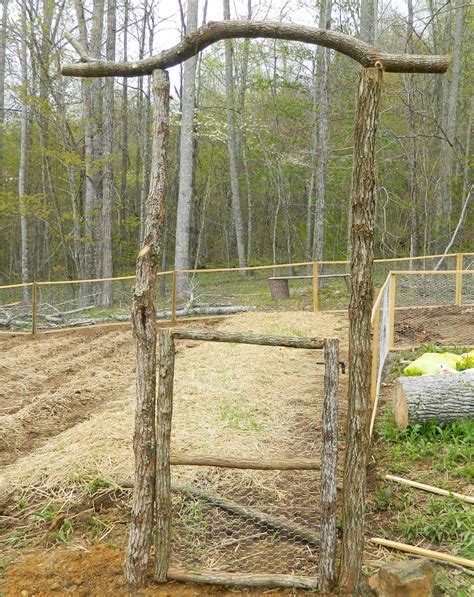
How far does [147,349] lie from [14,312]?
34.6ft

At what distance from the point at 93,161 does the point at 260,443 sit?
40.1ft

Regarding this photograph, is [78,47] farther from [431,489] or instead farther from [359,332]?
[431,489]

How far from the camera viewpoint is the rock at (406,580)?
2650mm

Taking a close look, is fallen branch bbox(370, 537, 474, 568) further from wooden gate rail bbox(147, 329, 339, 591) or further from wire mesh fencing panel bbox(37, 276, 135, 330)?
wire mesh fencing panel bbox(37, 276, 135, 330)

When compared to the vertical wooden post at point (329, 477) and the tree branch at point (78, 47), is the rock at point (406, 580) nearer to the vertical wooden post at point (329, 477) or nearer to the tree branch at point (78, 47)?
the vertical wooden post at point (329, 477)

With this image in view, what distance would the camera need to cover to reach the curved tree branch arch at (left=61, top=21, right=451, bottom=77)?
286 cm

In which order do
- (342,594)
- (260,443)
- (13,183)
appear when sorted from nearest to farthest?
(342,594), (260,443), (13,183)

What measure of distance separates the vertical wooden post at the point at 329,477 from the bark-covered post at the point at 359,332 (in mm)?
65

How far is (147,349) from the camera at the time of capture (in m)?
2.96

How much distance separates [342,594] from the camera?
110 inches

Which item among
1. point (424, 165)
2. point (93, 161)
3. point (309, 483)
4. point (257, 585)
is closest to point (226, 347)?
point (309, 483)

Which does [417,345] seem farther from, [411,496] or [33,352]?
[33,352]

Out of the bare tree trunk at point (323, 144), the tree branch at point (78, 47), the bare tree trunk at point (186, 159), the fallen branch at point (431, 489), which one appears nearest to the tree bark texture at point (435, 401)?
the fallen branch at point (431, 489)

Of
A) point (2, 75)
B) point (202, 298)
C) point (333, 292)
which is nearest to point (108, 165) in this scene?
point (202, 298)
